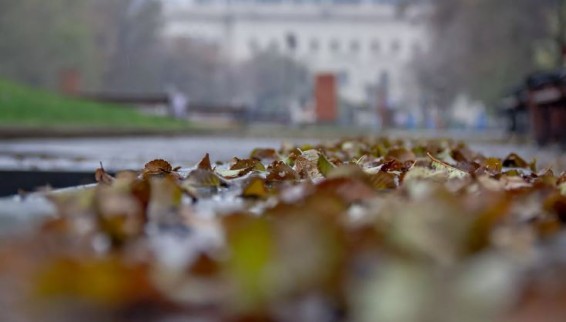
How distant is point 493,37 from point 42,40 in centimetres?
1911

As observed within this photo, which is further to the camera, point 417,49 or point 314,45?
point 314,45

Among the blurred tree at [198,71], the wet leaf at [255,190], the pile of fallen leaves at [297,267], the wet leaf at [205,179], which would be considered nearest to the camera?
the pile of fallen leaves at [297,267]

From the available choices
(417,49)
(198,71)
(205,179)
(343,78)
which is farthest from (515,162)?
(343,78)

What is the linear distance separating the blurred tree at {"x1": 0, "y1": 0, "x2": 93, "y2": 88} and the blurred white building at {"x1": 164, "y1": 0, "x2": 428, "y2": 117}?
43.5m

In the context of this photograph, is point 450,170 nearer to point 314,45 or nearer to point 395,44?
point 314,45

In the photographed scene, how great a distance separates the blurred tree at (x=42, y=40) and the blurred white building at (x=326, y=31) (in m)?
43.5

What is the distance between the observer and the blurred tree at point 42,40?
36875 millimetres

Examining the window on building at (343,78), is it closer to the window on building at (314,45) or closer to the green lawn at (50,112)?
the window on building at (314,45)

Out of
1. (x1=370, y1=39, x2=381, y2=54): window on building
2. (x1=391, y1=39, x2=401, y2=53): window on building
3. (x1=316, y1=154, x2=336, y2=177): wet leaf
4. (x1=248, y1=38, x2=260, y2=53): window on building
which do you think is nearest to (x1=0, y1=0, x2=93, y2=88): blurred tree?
(x1=316, y1=154, x2=336, y2=177): wet leaf

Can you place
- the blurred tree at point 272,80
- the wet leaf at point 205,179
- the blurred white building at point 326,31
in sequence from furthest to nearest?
the blurred white building at point 326,31 → the blurred tree at point 272,80 → the wet leaf at point 205,179

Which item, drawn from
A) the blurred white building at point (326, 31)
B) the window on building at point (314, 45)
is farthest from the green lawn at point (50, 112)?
the window on building at point (314, 45)

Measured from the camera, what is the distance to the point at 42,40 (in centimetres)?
3931

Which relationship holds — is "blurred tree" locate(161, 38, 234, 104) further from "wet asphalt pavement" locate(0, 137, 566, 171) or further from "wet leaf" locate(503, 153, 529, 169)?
"wet leaf" locate(503, 153, 529, 169)

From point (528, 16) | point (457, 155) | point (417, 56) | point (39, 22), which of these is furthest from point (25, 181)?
point (417, 56)
